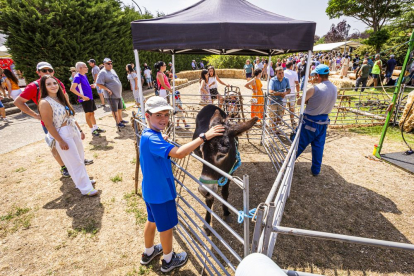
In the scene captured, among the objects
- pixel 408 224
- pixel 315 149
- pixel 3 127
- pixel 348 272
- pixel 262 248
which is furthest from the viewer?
pixel 3 127

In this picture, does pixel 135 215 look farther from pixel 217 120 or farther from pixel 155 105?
pixel 155 105

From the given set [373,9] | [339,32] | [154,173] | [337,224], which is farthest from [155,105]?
[339,32]

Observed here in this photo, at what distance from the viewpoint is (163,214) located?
2230mm

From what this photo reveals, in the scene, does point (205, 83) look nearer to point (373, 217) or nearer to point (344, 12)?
point (373, 217)

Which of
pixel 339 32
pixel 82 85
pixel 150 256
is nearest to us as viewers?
pixel 150 256

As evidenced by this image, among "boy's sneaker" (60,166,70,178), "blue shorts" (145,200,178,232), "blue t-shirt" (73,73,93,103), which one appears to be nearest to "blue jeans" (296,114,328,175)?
"blue shorts" (145,200,178,232)

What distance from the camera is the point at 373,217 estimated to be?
11.5 feet

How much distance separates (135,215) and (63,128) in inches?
78.5

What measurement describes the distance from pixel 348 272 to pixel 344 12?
43726 mm

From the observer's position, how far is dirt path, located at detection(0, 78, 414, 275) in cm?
271

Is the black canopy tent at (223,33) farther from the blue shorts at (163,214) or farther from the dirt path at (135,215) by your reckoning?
the dirt path at (135,215)

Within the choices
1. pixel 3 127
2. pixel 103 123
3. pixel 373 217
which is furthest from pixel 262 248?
pixel 3 127

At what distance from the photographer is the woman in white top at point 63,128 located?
325 cm

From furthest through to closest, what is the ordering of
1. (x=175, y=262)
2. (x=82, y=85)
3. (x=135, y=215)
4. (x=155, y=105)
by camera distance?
1. (x=82, y=85)
2. (x=135, y=215)
3. (x=175, y=262)
4. (x=155, y=105)
